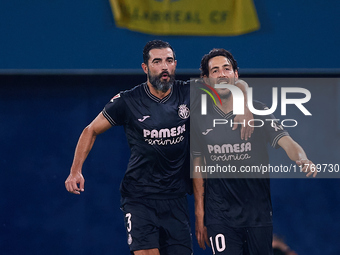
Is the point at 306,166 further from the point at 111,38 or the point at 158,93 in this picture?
the point at 111,38

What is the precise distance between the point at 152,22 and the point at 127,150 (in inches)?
63.6

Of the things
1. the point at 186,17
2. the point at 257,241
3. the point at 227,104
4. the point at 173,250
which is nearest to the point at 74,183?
the point at 173,250

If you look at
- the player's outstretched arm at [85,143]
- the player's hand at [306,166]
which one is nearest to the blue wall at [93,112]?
the player's outstretched arm at [85,143]

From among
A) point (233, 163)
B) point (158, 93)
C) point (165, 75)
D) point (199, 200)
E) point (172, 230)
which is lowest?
point (172, 230)

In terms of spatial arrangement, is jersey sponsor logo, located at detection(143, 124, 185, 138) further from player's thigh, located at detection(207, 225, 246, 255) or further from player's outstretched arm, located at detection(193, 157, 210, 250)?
player's thigh, located at detection(207, 225, 246, 255)

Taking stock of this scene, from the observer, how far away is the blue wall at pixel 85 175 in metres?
7.04

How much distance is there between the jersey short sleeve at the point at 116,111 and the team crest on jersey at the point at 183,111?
54 cm

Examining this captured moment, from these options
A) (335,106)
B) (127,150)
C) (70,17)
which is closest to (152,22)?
(70,17)

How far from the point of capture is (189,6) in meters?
7.00

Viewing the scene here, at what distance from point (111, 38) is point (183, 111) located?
1.91 metres

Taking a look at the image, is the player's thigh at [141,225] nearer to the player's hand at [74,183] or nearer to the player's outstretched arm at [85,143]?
the player's hand at [74,183]

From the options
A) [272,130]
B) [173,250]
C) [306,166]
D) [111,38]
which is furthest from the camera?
[111,38]

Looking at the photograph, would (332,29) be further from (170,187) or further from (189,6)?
(170,187)

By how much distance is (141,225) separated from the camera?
17.4 ft
